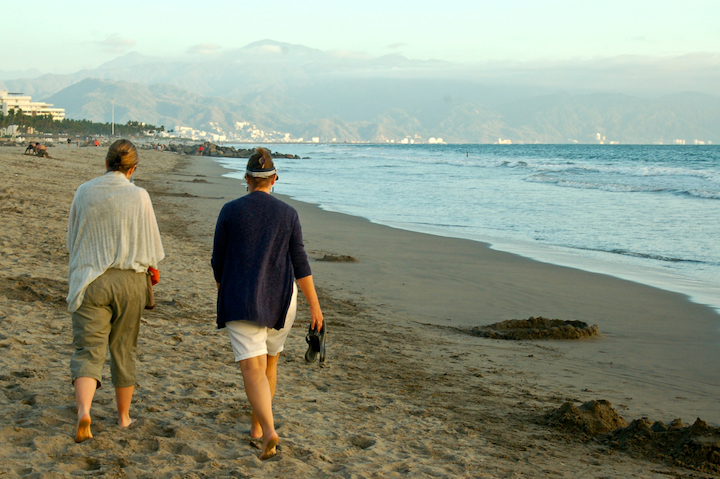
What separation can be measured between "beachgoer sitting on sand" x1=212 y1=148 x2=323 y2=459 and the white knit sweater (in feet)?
1.54

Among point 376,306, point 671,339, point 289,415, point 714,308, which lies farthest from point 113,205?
point 714,308

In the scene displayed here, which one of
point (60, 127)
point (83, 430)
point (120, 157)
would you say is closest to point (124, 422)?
point (83, 430)

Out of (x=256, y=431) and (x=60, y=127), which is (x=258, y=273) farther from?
(x=60, y=127)

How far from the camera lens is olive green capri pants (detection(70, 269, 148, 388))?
316cm

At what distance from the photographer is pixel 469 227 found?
15562 mm

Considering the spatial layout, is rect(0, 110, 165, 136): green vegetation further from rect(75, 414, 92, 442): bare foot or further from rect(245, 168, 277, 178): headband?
rect(245, 168, 277, 178): headband

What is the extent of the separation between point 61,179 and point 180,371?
17.4 metres

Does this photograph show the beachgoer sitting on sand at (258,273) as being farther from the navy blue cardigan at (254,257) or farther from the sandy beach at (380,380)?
the sandy beach at (380,380)

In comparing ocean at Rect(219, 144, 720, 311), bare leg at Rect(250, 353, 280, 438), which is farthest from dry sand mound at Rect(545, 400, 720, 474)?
ocean at Rect(219, 144, 720, 311)

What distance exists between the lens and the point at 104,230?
3191 millimetres

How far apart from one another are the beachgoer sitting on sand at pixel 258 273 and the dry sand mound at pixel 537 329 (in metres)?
3.52

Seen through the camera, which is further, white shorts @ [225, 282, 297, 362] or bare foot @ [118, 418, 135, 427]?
bare foot @ [118, 418, 135, 427]

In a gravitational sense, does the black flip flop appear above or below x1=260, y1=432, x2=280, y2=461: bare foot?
above

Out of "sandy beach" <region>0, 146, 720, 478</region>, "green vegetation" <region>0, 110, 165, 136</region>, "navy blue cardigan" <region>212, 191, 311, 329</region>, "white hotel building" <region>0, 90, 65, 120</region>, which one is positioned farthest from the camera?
"white hotel building" <region>0, 90, 65, 120</region>
